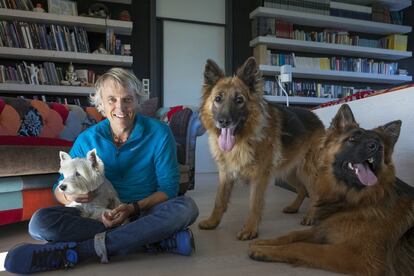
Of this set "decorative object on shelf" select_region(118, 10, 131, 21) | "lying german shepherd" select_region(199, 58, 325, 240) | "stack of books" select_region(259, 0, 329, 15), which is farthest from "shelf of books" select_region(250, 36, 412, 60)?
"lying german shepherd" select_region(199, 58, 325, 240)

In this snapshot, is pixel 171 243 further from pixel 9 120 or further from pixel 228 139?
pixel 9 120

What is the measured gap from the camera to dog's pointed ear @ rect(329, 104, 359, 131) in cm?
161

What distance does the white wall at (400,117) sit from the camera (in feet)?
6.92

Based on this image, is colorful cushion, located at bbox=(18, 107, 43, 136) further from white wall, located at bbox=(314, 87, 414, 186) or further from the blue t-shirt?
white wall, located at bbox=(314, 87, 414, 186)

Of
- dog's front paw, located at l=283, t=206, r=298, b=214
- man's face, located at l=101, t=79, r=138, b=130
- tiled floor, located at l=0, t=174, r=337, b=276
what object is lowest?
tiled floor, located at l=0, t=174, r=337, b=276

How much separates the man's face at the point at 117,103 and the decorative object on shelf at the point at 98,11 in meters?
2.99

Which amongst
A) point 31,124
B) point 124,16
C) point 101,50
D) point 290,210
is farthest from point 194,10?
point 290,210

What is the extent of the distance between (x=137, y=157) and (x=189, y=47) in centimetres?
359

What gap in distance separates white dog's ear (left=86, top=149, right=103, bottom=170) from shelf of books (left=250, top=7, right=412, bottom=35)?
13.4 ft

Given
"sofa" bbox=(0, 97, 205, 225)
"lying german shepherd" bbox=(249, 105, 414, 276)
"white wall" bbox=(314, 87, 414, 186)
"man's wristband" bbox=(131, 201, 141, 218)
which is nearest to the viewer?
"lying german shepherd" bbox=(249, 105, 414, 276)

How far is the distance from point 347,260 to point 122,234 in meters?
1.00

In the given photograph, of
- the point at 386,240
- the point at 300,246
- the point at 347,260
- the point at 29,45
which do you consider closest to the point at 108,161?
the point at 300,246

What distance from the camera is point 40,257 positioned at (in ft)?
4.86

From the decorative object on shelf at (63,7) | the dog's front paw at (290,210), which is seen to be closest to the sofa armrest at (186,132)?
the dog's front paw at (290,210)
